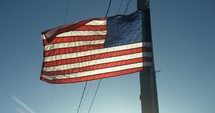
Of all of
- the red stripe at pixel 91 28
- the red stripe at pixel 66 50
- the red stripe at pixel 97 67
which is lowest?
the red stripe at pixel 97 67

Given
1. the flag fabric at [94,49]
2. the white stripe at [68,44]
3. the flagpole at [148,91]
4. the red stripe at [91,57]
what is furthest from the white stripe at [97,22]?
the flagpole at [148,91]

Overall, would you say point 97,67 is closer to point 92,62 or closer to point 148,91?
point 92,62

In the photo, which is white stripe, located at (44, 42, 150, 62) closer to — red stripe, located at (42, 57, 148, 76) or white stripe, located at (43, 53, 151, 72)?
white stripe, located at (43, 53, 151, 72)

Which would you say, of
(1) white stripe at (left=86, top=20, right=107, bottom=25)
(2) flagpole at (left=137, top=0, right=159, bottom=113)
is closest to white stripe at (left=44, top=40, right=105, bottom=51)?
(1) white stripe at (left=86, top=20, right=107, bottom=25)

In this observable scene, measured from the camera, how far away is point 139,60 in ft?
22.2

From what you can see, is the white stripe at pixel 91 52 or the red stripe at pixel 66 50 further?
the red stripe at pixel 66 50

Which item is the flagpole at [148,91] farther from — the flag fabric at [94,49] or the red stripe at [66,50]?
the red stripe at [66,50]

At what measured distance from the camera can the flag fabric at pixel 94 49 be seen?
694cm

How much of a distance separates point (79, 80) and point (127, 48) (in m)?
1.61

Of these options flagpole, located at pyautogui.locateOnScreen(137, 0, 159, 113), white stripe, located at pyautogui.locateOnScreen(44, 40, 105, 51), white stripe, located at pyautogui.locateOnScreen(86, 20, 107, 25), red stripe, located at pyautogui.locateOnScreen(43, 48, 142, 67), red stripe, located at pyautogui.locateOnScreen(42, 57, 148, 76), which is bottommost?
flagpole, located at pyautogui.locateOnScreen(137, 0, 159, 113)

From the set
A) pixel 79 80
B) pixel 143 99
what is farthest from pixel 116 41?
pixel 143 99

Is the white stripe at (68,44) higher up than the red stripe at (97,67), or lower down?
higher up

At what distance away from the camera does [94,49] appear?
7258mm

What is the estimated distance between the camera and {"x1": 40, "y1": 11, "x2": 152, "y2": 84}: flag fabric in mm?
6941
